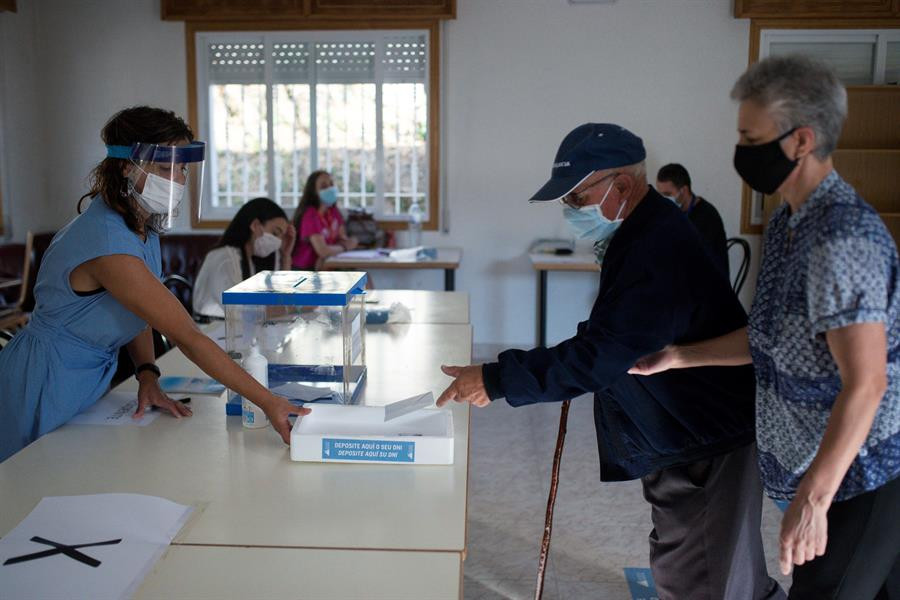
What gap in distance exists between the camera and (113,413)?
6.66 ft

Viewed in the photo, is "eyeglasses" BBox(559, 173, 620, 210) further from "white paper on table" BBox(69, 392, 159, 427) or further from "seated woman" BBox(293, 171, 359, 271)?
"seated woman" BBox(293, 171, 359, 271)

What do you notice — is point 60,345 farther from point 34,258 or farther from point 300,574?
point 34,258

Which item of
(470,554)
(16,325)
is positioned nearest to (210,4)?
(16,325)

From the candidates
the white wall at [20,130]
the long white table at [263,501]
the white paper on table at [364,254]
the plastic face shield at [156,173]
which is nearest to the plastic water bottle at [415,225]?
the white paper on table at [364,254]

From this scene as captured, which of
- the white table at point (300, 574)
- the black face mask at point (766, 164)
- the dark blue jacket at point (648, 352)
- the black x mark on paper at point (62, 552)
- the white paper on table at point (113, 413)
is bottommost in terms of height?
the white table at point (300, 574)

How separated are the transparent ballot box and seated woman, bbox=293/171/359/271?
120 inches

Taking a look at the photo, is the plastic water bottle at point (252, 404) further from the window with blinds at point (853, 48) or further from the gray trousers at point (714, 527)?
the window with blinds at point (853, 48)

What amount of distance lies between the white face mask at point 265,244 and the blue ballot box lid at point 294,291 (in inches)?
61.1

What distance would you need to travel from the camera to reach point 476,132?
5.77 m

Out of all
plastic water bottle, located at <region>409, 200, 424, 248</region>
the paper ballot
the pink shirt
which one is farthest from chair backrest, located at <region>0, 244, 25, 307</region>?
the paper ballot

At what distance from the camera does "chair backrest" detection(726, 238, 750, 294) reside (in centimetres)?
549

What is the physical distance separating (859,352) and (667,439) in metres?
0.64

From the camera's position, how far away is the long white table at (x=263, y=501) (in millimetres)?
1278

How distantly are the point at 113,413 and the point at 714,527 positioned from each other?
144 cm
